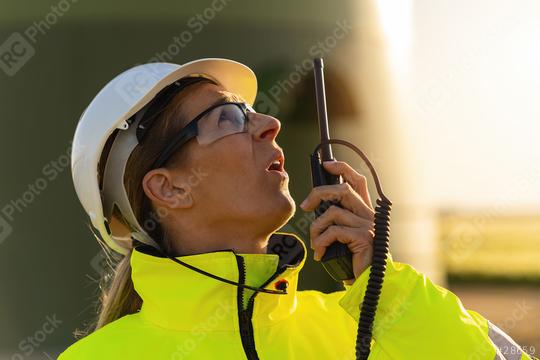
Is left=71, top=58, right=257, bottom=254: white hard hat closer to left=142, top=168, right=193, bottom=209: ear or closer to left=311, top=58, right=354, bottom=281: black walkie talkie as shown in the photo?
left=142, top=168, right=193, bottom=209: ear

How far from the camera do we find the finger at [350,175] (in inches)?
109

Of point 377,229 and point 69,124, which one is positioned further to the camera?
point 69,124

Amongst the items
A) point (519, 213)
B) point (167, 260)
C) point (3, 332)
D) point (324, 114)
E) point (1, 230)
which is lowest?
point (519, 213)

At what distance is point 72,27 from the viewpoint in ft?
18.2

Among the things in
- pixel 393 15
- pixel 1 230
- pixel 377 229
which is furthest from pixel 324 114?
pixel 393 15

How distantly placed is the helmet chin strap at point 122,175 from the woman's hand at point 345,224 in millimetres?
792

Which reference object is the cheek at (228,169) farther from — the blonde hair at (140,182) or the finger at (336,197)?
the finger at (336,197)

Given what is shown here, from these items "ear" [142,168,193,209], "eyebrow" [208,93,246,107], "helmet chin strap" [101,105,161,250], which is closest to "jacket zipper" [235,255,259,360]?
"ear" [142,168,193,209]

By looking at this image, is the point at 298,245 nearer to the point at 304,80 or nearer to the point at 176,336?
the point at 176,336

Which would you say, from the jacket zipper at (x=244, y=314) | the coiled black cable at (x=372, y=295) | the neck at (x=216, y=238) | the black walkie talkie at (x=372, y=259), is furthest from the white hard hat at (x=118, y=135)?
the coiled black cable at (x=372, y=295)

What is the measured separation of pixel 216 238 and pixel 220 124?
0.41 metres

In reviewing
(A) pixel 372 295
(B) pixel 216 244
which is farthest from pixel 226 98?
(A) pixel 372 295

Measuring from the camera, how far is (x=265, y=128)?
121 inches

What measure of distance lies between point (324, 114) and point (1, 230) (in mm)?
3271
